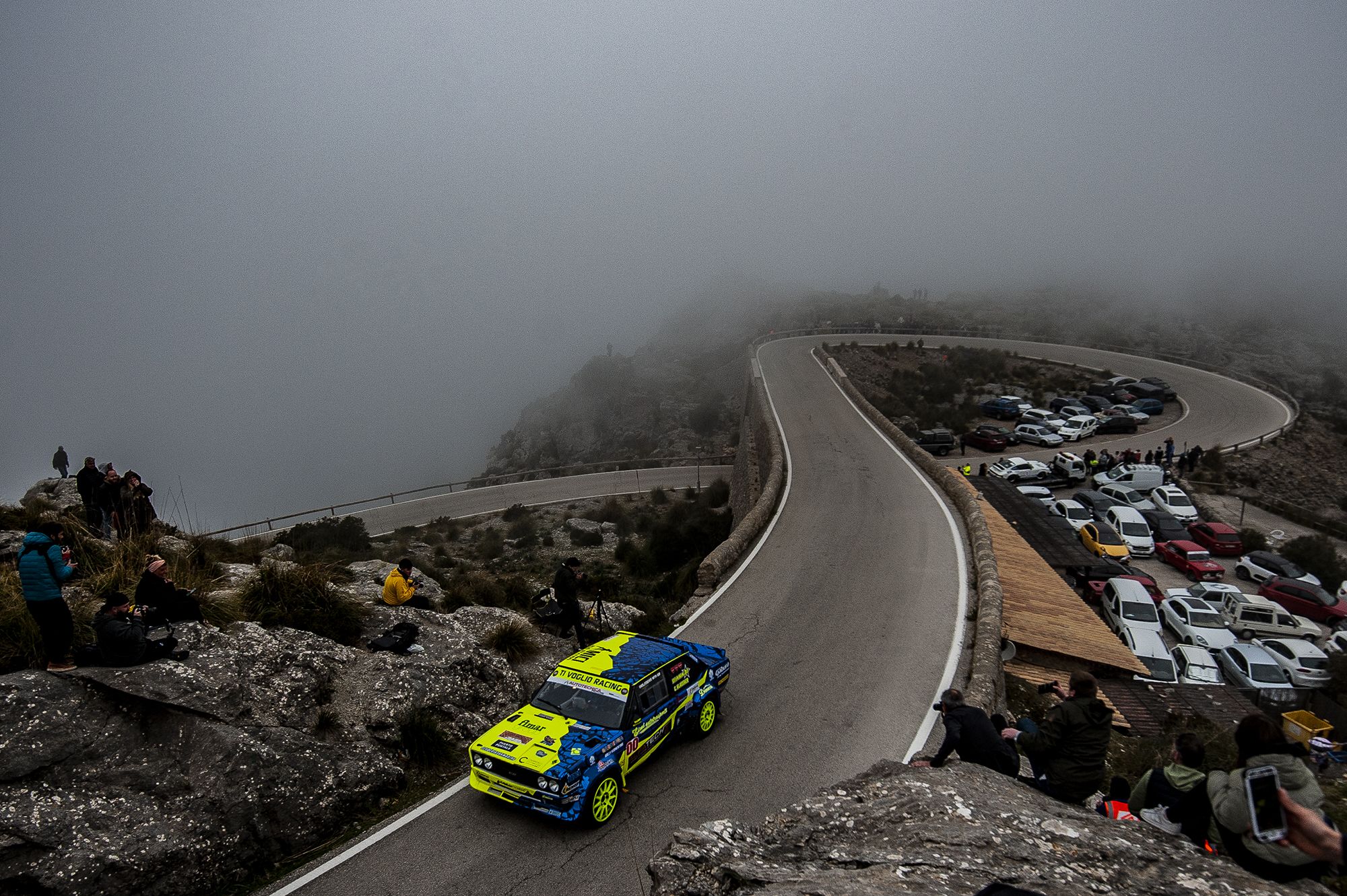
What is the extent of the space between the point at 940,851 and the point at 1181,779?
197cm

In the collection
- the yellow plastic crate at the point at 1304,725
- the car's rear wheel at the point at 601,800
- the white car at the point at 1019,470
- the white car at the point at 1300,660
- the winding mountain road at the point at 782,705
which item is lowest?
the white car at the point at 1300,660

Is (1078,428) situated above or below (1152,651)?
above

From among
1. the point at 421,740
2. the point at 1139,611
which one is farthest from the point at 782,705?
the point at 1139,611

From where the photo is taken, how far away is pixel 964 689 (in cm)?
1147

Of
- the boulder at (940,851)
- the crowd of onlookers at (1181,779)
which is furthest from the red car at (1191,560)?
the boulder at (940,851)

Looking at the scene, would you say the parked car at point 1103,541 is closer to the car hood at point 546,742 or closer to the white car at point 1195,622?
the white car at point 1195,622

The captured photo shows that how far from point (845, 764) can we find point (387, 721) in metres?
6.05

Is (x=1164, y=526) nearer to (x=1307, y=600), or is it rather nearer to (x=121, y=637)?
(x=1307, y=600)

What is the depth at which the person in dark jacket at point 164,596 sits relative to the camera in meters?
9.09

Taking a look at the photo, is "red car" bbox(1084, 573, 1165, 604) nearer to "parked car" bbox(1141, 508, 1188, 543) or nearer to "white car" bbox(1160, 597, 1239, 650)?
"white car" bbox(1160, 597, 1239, 650)

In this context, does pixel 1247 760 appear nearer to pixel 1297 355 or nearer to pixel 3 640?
pixel 3 640

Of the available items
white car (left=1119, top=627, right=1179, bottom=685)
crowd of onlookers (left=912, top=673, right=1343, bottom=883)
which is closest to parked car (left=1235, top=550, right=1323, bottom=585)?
white car (left=1119, top=627, right=1179, bottom=685)

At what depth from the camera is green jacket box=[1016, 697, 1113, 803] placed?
655 cm

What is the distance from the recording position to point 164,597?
363 inches
